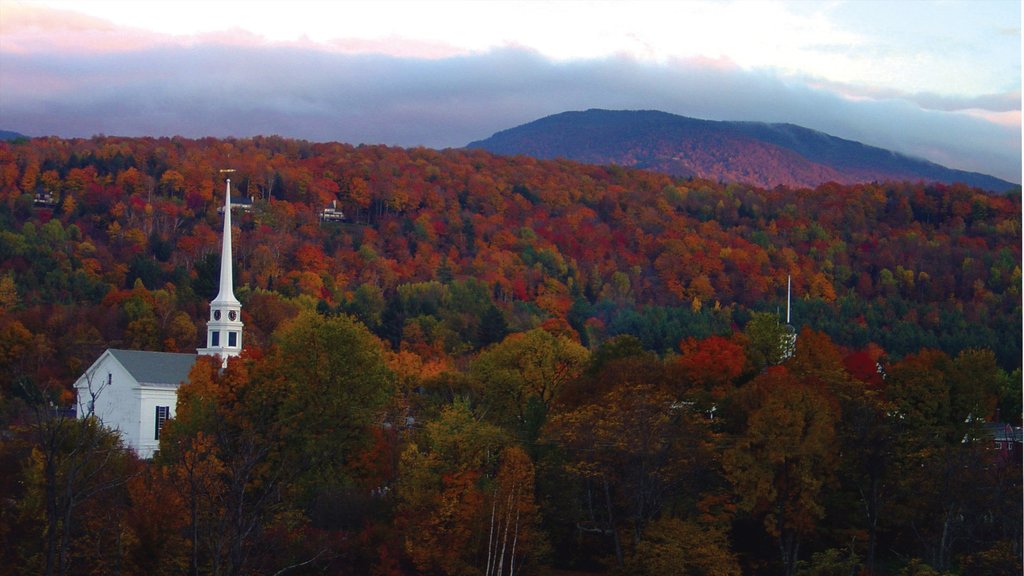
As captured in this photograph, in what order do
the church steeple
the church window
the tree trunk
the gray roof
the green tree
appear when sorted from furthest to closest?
the church steeple, the gray roof, the church window, the green tree, the tree trunk

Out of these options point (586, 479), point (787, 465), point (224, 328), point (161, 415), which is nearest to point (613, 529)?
point (586, 479)

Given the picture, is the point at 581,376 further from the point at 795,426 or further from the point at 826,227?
the point at 826,227

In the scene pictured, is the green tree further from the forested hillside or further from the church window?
the church window

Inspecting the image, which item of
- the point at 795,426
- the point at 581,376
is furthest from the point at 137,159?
the point at 795,426

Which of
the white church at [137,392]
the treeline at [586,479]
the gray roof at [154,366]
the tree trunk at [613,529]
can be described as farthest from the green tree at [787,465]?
the gray roof at [154,366]

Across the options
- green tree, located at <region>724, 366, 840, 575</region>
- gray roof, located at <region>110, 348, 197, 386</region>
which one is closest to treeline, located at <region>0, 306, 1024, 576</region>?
green tree, located at <region>724, 366, 840, 575</region>

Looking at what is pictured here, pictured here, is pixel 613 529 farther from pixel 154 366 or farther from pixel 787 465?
pixel 154 366

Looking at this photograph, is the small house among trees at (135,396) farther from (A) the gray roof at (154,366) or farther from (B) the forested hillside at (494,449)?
(B) the forested hillside at (494,449)

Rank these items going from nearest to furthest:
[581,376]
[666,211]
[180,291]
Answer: [581,376]
[180,291]
[666,211]
